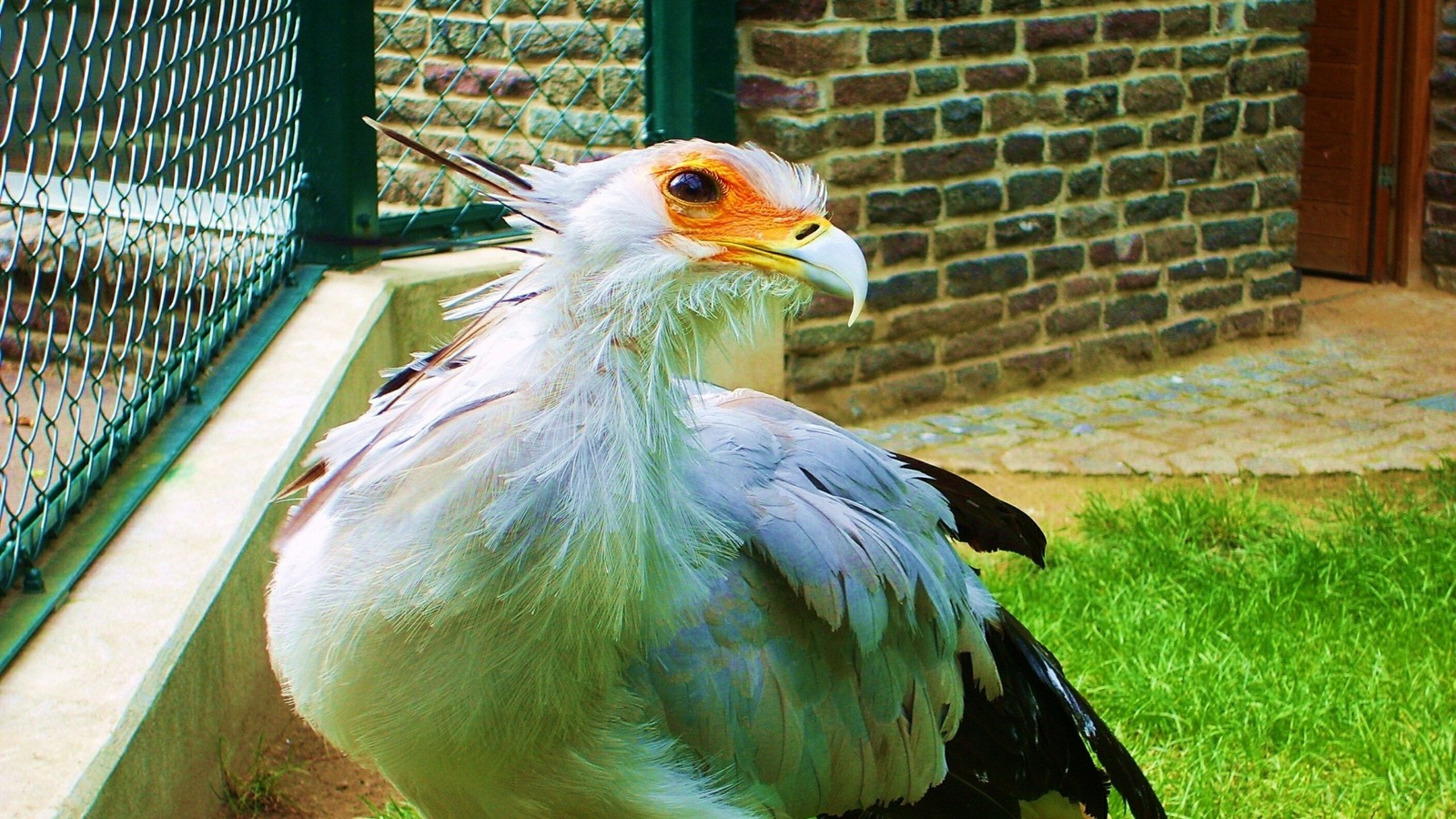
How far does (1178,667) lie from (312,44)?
3329mm

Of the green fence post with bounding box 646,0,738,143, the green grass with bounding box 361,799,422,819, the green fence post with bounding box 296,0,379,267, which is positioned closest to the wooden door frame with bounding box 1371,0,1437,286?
the green fence post with bounding box 646,0,738,143

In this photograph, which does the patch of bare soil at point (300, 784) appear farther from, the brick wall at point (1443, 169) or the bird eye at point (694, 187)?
the brick wall at point (1443, 169)

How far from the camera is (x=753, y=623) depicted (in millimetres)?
2689

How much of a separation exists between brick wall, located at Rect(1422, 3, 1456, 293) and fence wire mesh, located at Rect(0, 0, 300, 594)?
7084 millimetres

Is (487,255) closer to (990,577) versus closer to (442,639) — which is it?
(990,577)

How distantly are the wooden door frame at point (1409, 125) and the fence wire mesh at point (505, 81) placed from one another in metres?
5.33

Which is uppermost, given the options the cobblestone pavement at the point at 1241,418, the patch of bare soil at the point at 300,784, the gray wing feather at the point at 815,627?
the gray wing feather at the point at 815,627

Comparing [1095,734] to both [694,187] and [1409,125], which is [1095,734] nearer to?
[694,187]

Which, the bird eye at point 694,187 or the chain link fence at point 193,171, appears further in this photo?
the chain link fence at point 193,171

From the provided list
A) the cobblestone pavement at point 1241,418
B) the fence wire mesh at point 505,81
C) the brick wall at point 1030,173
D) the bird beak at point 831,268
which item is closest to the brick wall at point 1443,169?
the cobblestone pavement at point 1241,418

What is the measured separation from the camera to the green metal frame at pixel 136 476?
132 inches

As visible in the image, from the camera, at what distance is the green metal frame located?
3344 millimetres

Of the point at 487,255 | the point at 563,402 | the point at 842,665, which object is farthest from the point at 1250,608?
the point at 563,402

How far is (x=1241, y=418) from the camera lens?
7.01 meters
